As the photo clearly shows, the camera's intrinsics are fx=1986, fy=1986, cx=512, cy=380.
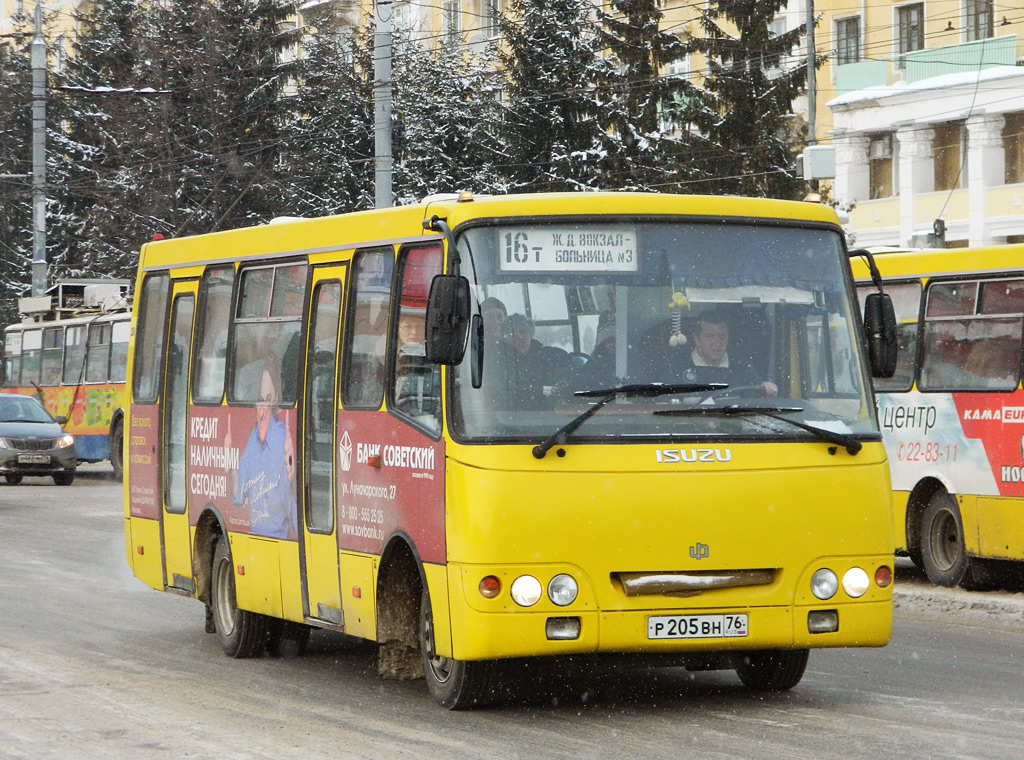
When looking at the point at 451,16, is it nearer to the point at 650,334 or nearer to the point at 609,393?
the point at 650,334

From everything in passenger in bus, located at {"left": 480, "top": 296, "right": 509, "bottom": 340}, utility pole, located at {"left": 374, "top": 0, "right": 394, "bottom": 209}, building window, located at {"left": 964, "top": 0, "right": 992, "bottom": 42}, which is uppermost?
building window, located at {"left": 964, "top": 0, "right": 992, "bottom": 42}

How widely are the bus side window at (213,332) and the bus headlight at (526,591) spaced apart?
4.08 meters

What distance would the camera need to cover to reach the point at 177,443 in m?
13.1

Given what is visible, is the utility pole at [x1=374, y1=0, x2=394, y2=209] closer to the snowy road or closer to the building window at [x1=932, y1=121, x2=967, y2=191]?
the snowy road

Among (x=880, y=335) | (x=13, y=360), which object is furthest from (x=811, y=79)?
(x=880, y=335)

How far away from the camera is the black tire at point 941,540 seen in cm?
1628

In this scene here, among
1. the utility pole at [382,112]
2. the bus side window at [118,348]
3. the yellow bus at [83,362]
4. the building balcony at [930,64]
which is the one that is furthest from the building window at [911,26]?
the utility pole at [382,112]

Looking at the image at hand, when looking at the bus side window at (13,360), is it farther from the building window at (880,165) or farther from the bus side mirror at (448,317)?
the bus side mirror at (448,317)

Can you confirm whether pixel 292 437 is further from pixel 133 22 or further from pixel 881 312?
pixel 133 22

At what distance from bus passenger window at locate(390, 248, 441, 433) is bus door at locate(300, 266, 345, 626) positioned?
34.6 inches

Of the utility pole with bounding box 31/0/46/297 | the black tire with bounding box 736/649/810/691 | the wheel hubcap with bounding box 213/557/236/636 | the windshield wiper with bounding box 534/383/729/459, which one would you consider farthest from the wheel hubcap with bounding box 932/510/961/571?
the utility pole with bounding box 31/0/46/297

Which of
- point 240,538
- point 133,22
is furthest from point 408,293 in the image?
point 133,22

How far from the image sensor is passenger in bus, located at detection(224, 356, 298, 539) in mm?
11195

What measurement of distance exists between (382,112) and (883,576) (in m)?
18.5
